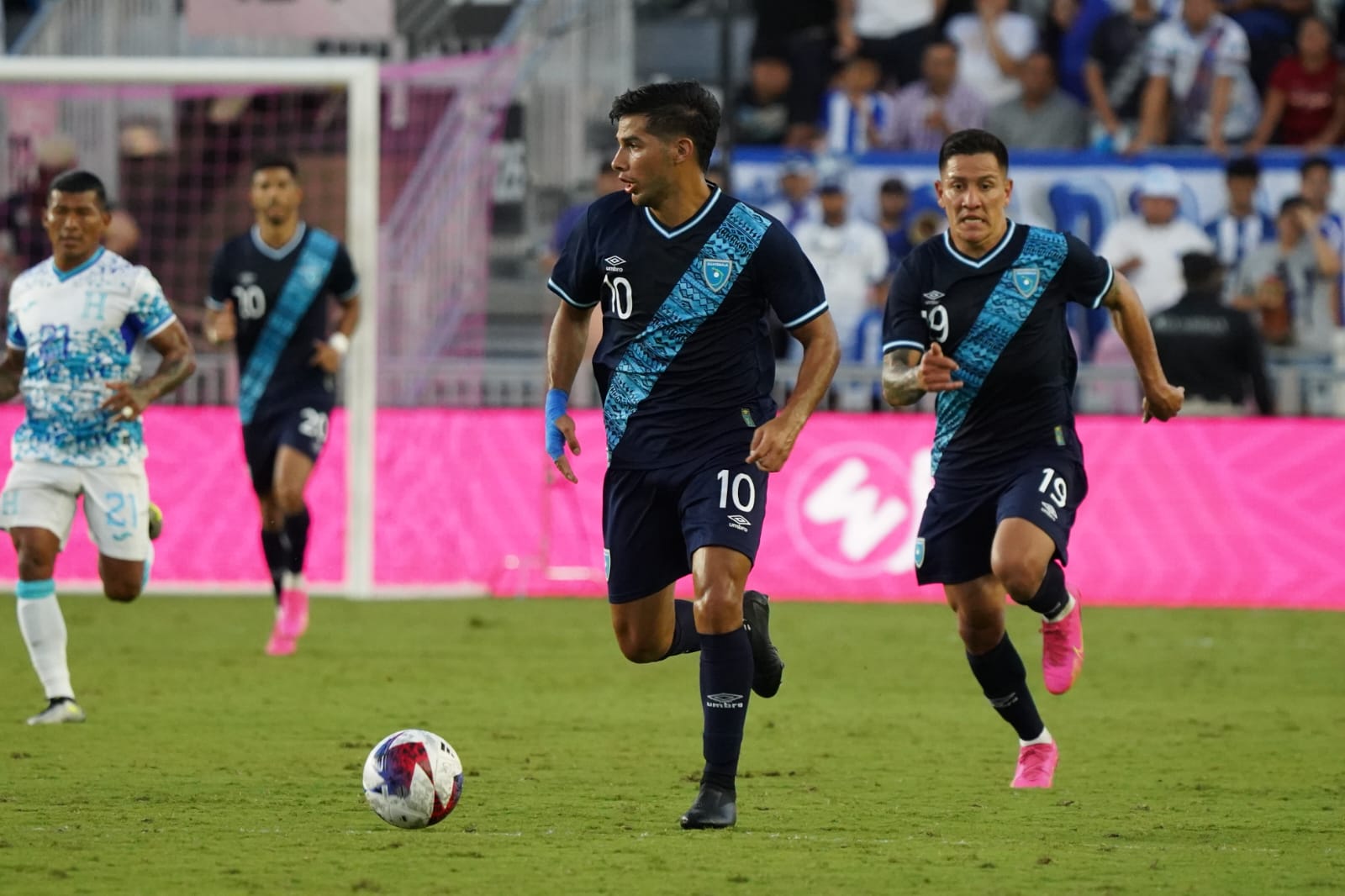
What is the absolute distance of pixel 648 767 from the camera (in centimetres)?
810

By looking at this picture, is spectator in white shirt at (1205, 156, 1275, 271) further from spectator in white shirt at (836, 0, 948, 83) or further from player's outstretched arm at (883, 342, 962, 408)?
player's outstretched arm at (883, 342, 962, 408)

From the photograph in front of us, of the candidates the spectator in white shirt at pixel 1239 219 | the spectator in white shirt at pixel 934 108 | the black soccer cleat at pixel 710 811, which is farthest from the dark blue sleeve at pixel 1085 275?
the spectator in white shirt at pixel 934 108

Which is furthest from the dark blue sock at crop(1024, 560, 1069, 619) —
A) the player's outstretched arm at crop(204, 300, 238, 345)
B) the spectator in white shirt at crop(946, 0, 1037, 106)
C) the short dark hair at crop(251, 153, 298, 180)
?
the spectator in white shirt at crop(946, 0, 1037, 106)

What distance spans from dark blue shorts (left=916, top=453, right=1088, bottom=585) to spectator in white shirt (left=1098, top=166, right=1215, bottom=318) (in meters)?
9.76

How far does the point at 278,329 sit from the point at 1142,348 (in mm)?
6200

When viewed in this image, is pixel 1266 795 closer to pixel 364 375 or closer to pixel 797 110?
pixel 364 375

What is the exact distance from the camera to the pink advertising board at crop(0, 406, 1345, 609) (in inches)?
599

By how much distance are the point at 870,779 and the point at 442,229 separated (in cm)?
932

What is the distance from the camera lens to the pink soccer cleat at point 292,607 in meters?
12.3

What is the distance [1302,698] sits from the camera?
420 inches

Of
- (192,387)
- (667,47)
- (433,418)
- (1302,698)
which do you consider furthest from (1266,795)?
(667,47)

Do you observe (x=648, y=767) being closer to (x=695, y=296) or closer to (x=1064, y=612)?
(x=1064, y=612)

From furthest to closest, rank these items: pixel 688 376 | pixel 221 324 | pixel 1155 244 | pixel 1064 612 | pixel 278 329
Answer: pixel 1155 244
pixel 278 329
pixel 221 324
pixel 1064 612
pixel 688 376

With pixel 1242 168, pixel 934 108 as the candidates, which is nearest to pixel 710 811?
pixel 1242 168
